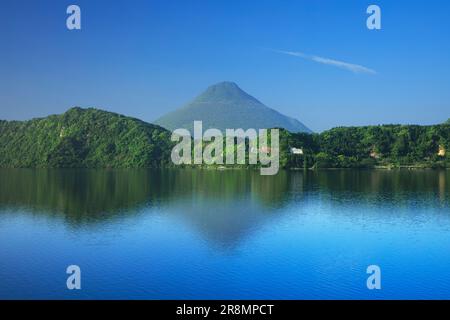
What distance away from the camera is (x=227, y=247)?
22.2 m

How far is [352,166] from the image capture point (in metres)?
94.2

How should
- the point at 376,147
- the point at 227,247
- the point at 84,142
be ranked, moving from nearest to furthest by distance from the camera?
the point at 227,247
the point at 376,147
the point at 84,142

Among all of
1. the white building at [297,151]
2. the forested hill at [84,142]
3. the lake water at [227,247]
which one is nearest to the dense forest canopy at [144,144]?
the forested hill at [84,142]

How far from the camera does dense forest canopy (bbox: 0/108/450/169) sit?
94.1 meters

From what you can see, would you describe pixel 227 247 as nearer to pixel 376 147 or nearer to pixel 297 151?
pixel 297 151

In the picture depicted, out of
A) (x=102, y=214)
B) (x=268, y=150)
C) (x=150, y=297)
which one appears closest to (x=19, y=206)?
(x=102, y=214)

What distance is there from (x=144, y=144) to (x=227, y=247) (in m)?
106

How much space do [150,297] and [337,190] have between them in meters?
32.5

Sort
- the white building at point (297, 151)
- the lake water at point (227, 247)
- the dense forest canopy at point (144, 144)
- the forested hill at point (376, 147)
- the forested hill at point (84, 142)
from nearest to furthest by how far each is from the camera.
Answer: the lake water at point (227, 247) < the forested hill at point (376, 147) < the white building at point (297, 151) < the dense forest canopy at point (144, 144) < the forested hill at point (84, 142)

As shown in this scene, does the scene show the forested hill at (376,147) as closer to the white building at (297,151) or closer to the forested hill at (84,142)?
the white building at (297,151)

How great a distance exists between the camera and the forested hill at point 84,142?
407 feet

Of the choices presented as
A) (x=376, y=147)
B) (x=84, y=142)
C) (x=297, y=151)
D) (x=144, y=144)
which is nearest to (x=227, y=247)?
(x=297, y=151)
